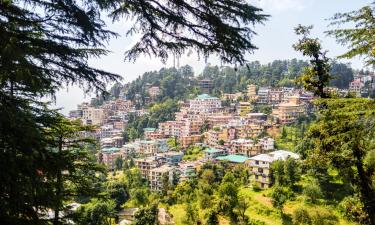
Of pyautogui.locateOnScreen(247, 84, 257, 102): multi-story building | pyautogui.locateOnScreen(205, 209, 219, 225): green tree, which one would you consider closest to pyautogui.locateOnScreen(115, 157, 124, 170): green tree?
pyautogui.locateOnScreen(205, 209, 219, 225): green tree

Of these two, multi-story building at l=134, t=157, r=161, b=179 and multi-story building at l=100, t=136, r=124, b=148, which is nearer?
multi-story building at l=134, t=157, r=161, b=179

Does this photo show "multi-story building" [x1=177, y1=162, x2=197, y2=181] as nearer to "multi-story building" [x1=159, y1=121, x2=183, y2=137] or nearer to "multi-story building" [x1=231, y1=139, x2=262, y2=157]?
"multi-story building" [x1=231, y1=139, x2=262, y2=157]

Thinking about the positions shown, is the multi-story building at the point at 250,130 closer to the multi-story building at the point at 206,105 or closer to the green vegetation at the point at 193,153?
the green vegetation at the point at 193,153

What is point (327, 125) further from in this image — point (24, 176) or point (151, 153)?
point (151, 153)

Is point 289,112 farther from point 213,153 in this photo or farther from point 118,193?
point 118,193

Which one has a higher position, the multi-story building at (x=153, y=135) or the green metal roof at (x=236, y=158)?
the multi-story building at (x=153, y=135)

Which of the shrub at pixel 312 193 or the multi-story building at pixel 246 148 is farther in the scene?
the multi-story building at pixel 246 148

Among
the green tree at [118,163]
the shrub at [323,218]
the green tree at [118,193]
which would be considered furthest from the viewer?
the green tree at [118,163]

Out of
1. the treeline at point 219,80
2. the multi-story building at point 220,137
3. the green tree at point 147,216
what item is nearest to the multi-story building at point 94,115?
the treeline at point 219,80

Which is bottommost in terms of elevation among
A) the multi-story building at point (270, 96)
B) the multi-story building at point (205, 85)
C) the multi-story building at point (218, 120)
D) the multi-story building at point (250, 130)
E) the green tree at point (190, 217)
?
the green tree at point (190, 217)

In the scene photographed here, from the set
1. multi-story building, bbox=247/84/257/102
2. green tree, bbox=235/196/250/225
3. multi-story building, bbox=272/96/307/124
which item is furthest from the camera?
multi-story building, bbox=247/84/257/102

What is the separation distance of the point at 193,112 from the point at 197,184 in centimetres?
5122

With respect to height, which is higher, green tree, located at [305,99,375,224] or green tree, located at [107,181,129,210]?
green tree, located at [305,99,375,224]

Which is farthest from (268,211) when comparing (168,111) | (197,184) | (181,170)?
(168,111)
